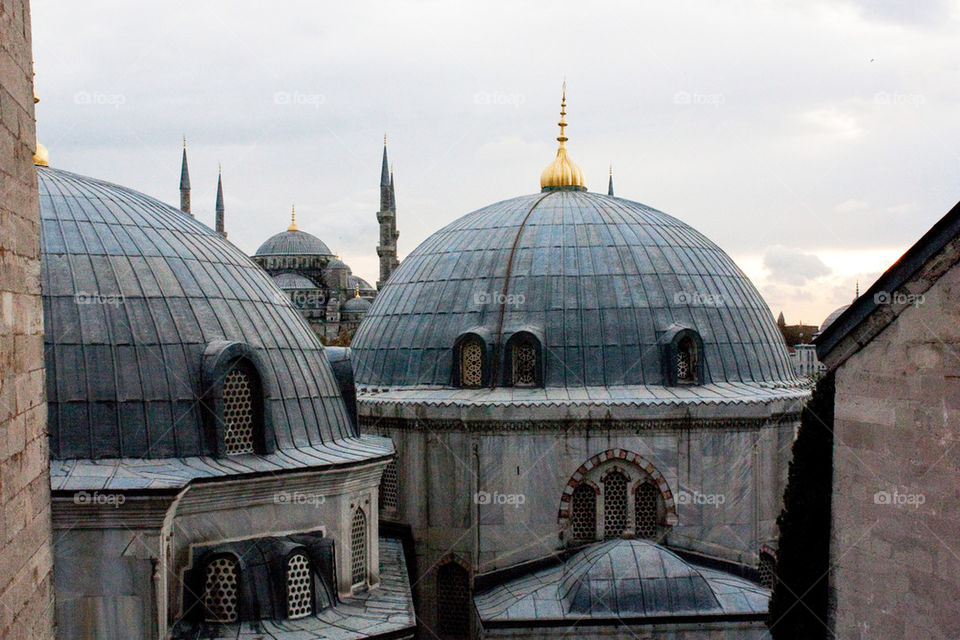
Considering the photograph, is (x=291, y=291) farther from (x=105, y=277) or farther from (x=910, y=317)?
(x=910, y=317)

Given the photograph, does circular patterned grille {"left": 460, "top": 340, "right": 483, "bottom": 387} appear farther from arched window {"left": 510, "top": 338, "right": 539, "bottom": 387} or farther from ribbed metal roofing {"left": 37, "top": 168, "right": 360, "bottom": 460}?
ribbed metal roofing {"left": 37, "top": 168, "right": 360, "bottom": 460}

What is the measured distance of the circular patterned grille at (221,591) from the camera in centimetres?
1325

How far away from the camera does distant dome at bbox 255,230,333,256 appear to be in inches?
3393

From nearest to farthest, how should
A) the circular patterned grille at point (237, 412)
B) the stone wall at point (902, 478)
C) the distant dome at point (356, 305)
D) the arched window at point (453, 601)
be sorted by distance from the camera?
1. the stone wall at point (902, 478)
2. the circular patterned grille at point (237, 412)
3. the arched window at point (453, 601)
4. the distant dome at point (356, 305)

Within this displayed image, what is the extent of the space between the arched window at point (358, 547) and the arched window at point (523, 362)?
527 cm

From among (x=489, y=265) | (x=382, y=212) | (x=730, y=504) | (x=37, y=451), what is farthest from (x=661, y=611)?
(x=382, y=212)

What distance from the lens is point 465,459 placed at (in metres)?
19.2

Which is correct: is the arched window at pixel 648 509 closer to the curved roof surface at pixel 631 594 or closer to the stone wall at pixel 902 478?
the curved roof surface at pixel 631 594

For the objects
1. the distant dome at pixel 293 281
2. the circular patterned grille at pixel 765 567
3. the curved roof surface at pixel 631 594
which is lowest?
the circular patterned grille at pixel 765 567

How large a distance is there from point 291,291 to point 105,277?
68608 mm

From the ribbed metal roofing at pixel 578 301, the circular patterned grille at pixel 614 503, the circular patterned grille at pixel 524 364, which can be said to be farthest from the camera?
the ribbed metal roofing at pixel 578 301

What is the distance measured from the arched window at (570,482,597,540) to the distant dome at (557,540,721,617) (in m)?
2.13

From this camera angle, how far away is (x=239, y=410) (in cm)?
1454

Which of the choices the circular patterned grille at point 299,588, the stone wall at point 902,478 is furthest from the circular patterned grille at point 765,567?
the stone wall at point 902,478
